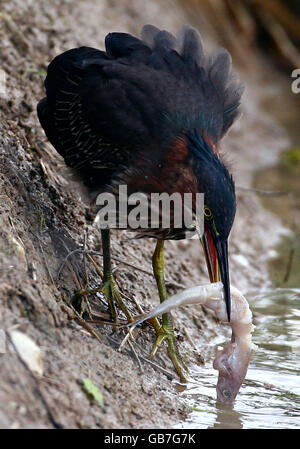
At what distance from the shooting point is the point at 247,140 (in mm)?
11789

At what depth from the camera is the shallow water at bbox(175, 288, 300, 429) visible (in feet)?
14.3

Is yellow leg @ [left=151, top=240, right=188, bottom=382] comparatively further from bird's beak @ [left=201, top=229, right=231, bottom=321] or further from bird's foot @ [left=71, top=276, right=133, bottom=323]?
bird's beak @ [left=201, top=229, right=231, bottom=321]

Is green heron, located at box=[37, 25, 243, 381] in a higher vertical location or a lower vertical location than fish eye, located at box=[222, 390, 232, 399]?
higher

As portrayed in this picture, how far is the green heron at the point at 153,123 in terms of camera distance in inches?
179

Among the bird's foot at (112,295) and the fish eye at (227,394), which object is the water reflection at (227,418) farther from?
the bird's foot at (112,295)

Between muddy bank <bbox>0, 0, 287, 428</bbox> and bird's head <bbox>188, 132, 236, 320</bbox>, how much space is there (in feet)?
2.12

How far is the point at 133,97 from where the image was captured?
4.80m

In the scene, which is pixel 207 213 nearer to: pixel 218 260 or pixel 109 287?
pixel 218 260

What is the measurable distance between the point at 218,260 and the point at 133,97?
1182 millimetres

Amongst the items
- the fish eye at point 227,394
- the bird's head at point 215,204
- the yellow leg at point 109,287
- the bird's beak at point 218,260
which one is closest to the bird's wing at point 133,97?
the bird's head at point 215,204

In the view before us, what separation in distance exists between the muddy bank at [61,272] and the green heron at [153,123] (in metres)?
0.34

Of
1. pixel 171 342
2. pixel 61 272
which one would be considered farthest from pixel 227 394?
pixel 61 272

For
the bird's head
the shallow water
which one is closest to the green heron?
the bird's head
